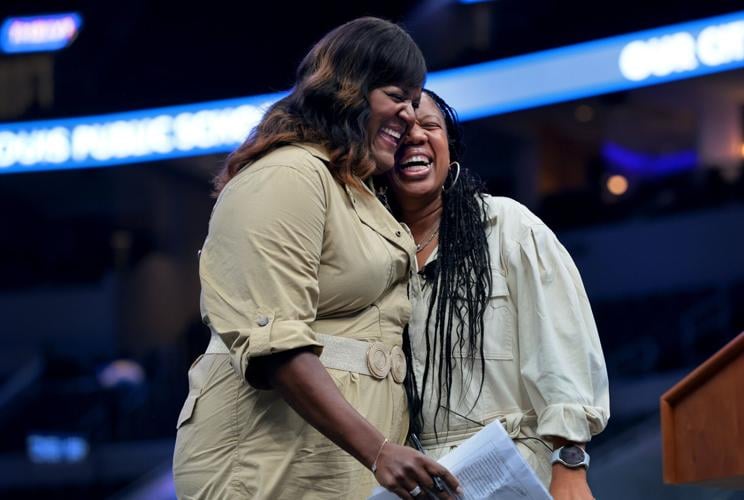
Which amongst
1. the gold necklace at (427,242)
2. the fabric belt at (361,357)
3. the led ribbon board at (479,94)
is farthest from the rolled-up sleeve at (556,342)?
the led ribbon board at (479,94)

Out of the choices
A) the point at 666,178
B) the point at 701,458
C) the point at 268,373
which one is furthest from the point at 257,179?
the point at 666,178

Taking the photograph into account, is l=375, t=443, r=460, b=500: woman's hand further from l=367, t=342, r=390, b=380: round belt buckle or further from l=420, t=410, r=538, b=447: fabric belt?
l=420, t=410, r=538, b=447: fabric belt

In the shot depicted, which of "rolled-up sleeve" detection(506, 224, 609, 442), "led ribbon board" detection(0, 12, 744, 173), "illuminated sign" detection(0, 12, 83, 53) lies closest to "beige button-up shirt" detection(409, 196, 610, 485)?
"rolled-up sleeve" detection(506, 224, 609, 442)

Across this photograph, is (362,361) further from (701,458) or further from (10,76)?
(10,76)

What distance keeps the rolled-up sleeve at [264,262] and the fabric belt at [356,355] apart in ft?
0.32

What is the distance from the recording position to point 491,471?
226 cm

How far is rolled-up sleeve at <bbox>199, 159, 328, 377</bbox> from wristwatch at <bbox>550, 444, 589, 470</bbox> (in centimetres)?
65

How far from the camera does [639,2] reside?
1148cm

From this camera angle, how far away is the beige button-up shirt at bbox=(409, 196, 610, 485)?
2676 mm

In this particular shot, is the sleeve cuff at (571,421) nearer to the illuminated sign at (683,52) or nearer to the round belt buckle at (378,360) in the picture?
the round belt buckle at (378,360)

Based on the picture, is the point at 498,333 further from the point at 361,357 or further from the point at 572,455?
the point at 361,357

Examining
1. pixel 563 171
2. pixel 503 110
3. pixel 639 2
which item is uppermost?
pixel 639 2

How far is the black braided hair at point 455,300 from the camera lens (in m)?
2.81

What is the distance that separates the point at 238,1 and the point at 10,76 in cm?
274
